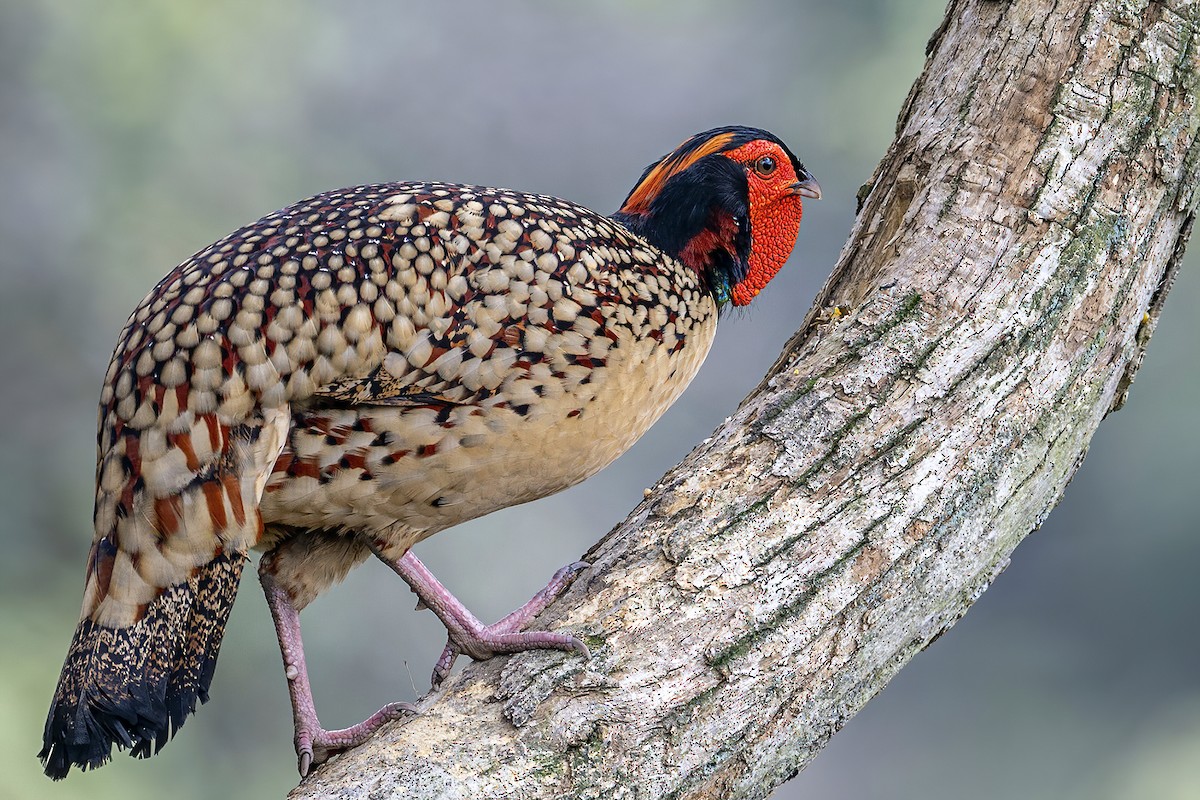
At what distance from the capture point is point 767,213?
279 centimetres

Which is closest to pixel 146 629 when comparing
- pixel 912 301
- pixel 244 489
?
pixel 244 489

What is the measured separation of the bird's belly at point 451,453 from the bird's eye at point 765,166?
1.87 ft

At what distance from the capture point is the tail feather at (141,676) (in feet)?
6.64

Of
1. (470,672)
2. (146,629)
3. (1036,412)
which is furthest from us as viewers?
(1036,412)

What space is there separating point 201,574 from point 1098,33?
2.34 metres

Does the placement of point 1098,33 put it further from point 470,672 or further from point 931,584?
point 470,672

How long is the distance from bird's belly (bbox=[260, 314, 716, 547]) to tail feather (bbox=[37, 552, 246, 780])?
0.72 feet

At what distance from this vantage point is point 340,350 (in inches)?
84.3

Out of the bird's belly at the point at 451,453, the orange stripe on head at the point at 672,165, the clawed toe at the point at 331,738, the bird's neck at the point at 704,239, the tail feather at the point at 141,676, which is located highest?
the orange stripe on head at the point at 672,165

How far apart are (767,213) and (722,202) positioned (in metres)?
0.15

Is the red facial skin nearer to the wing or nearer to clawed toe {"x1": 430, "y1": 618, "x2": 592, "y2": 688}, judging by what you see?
the wing

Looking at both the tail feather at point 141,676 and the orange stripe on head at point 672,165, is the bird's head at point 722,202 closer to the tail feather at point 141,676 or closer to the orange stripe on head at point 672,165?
the orange stripe on head at point 672,165

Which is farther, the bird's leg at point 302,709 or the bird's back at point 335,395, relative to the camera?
the bird's leg at point 302,709

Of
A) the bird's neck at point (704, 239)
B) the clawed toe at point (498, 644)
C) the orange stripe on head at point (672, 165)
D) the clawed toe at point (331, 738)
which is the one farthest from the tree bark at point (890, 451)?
the orange stripe on head at point (672, 165)
